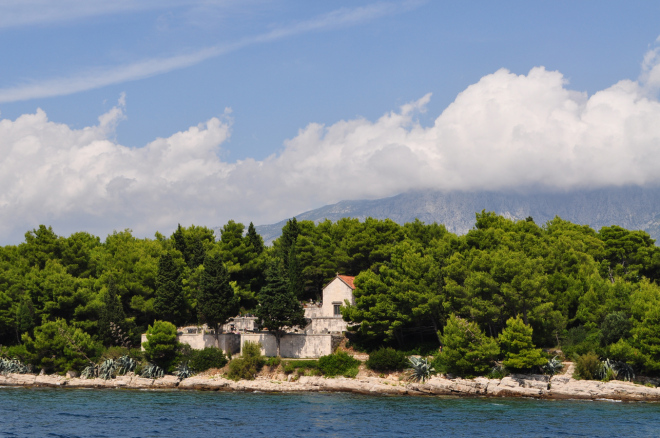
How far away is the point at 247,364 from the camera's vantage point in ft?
209

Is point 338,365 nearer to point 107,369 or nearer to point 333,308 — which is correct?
point 333,308

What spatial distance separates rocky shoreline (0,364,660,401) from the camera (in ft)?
179

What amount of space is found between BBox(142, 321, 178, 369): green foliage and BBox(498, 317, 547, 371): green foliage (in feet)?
102

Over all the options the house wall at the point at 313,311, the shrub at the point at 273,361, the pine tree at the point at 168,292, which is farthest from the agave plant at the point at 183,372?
the house wall at the point at 313,311

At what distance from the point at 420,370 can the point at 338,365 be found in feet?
25.3

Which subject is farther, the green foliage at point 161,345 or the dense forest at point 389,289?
the green foliage at point 161,345

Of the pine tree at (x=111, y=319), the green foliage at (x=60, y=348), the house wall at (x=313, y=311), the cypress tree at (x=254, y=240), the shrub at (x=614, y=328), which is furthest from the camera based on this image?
the cypress tree at (x=254, y=240)

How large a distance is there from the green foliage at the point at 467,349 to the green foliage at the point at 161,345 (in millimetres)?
26163

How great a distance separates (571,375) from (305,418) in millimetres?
24510

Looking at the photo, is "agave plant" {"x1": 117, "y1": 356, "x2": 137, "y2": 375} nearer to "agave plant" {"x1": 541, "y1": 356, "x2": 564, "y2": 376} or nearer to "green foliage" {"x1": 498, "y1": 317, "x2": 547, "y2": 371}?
"green foliage" {"x1": 498, "y1": 317, "x2": 547, "y2": 371}

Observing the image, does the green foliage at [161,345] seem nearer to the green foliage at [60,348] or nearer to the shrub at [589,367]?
the green foliage at [60,348]

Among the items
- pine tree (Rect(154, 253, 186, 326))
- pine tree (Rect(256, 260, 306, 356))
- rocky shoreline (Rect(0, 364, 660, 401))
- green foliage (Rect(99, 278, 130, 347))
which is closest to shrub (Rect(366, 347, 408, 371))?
rocky shoreline (Rect(0, 364, 660, 401))

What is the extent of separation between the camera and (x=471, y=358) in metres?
58.4

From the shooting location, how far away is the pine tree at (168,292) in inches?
2736
